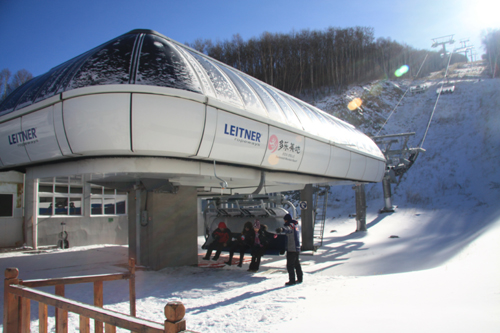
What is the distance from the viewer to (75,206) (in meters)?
17.0

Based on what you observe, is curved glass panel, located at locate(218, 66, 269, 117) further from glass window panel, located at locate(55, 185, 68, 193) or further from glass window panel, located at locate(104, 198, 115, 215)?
glass window panel, located at locate(104, 198, 115, 215)

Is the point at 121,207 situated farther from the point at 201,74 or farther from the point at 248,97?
the point at 201,74

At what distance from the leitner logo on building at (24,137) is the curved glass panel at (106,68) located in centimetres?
142

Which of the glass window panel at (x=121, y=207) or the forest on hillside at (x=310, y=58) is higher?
the forest on hillside at (x=310, y=58)

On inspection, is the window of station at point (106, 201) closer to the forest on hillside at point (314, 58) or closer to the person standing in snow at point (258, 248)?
the person standing in snow at point (258, 248)

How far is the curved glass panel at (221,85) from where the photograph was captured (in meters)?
6.89

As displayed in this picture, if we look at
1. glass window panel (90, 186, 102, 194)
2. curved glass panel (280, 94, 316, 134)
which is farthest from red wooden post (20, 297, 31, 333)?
glass window panel (90, 186, 102, 194)

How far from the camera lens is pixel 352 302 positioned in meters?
5.57

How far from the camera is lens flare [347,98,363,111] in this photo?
4468 centimetres

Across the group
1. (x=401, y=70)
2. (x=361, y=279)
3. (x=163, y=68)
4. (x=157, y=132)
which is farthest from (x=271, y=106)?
(x=401, y=70)

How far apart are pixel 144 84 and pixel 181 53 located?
164cm

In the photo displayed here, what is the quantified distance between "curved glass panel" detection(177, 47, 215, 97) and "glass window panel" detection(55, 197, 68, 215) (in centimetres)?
1292

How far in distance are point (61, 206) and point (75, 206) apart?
676 mm

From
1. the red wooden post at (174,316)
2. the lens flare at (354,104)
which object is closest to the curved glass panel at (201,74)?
the red wooden post at (174,316)
